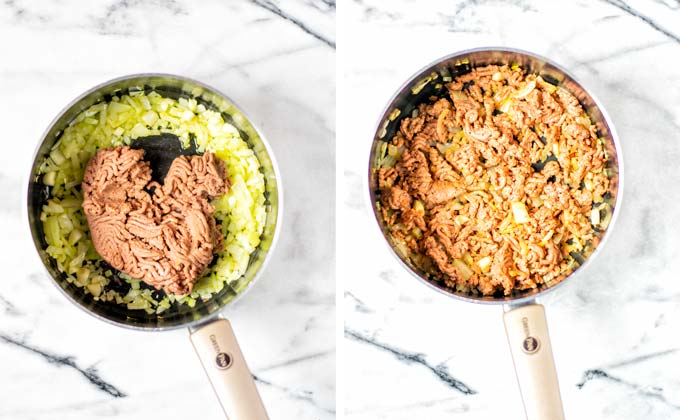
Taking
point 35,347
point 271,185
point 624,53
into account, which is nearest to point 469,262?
point 271,185

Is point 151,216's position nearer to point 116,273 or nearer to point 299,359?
point 116,273

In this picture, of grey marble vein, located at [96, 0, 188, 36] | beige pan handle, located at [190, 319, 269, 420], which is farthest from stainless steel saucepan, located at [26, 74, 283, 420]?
grey marble vein, located at [96, 0, 188, 36]

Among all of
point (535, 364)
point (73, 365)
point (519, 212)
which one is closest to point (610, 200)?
point (519, 212)

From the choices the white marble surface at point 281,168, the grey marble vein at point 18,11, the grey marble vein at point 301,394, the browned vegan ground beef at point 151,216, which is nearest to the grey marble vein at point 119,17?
the white marble surface at point 281,168

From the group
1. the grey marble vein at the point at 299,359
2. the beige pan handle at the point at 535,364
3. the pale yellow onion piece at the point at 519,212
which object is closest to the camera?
the beige pan handle at the point at 535,364

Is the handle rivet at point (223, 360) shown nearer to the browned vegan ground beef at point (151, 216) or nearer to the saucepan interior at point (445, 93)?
the browned vegan ground beef at point (151, 216)

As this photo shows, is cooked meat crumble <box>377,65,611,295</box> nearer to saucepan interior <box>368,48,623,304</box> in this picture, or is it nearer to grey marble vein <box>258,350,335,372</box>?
saucepan interior <box>368,48,623,304</box>
